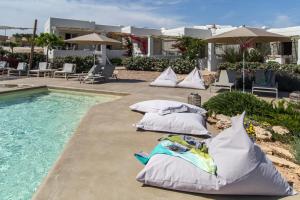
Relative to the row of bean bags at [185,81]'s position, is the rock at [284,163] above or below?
below

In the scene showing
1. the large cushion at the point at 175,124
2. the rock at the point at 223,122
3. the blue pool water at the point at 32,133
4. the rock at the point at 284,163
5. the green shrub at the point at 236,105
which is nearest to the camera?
the rock at the point at 284,163

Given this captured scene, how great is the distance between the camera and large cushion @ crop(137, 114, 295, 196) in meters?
3.69

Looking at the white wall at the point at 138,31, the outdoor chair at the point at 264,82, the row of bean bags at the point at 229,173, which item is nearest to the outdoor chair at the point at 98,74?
the outdoor chair at the point at 264,82

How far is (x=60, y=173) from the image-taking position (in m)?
4.37

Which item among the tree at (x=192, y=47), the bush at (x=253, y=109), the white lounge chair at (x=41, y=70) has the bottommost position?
the bush at (x=253, y=109)

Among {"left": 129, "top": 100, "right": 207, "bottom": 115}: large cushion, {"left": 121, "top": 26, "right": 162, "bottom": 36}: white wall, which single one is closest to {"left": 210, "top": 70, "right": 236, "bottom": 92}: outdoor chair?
{"left": 129, "top": 100, "right": 207, "bottom": 115}: large cushion

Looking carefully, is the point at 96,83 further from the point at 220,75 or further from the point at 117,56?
the point at 117,56

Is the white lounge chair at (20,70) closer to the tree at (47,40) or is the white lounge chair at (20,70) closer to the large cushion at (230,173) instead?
the tree at (47,40)

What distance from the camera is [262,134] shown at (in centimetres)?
641

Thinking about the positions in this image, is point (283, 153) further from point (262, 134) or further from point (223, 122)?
point (223, 122)

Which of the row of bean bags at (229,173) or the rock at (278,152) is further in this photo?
the rock at (278,152)

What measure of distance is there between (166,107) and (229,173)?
3648 mm

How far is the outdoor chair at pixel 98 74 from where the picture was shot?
1595 cm

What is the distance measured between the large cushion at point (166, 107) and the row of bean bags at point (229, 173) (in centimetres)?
297
